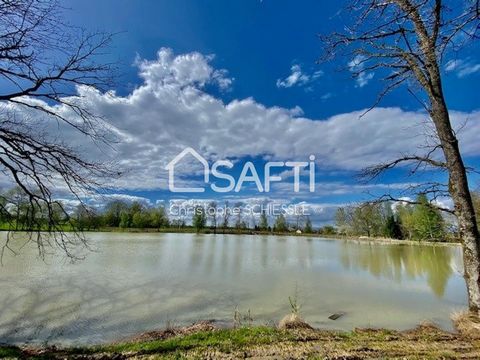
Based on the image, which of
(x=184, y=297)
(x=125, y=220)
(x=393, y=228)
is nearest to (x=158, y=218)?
(x=125, y=220)

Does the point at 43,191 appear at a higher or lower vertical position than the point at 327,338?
higher

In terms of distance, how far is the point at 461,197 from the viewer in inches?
176

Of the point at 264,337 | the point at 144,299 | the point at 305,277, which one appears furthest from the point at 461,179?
the point at 305,277

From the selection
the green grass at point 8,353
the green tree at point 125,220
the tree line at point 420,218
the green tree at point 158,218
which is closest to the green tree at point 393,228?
the tree line at point 420,218

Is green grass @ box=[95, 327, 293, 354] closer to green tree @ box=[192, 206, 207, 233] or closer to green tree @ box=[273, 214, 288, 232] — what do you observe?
green tree @ box=[192, 206, 207, 233]

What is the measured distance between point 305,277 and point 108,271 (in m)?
8.74

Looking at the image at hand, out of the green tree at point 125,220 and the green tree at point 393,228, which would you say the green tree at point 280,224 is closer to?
the green tree at point 393,228

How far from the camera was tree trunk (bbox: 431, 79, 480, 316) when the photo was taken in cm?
435

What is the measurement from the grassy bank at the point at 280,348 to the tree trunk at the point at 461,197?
0.86 m

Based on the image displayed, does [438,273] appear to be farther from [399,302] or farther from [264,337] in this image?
[264,337]

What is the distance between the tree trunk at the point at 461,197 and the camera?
14.3ft

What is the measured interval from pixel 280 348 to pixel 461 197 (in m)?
3.57

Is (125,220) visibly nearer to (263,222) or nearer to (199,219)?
(199,219)

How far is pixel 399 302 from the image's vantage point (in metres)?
9.33
